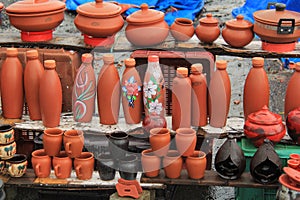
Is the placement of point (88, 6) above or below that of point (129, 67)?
above

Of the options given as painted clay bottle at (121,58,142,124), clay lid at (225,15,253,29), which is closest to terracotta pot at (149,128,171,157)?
painted clay bottle at (121,58,142,124)

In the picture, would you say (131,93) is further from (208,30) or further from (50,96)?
(208,30)

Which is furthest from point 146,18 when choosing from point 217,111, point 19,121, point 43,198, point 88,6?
point 43,198

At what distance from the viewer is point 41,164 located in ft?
11.5

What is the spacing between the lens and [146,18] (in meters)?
4.00

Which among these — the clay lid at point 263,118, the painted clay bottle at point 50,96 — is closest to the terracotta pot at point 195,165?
the clay lid at point 263,118

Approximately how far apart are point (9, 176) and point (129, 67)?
99 cm

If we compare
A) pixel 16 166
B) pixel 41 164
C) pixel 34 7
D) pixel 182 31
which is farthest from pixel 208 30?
pixel 16 166

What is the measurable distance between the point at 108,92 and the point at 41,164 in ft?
2.05

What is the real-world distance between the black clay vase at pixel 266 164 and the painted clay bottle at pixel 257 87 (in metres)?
0.48

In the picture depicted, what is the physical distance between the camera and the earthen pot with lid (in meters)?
3.98

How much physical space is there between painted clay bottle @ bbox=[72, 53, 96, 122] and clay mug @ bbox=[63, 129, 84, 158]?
31 cm

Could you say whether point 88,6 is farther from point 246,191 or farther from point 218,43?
point 246,191

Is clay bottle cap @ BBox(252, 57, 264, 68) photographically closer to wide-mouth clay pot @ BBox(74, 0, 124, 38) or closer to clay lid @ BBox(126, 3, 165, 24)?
clay lid @ BBox(126, 3, 165, 24)
